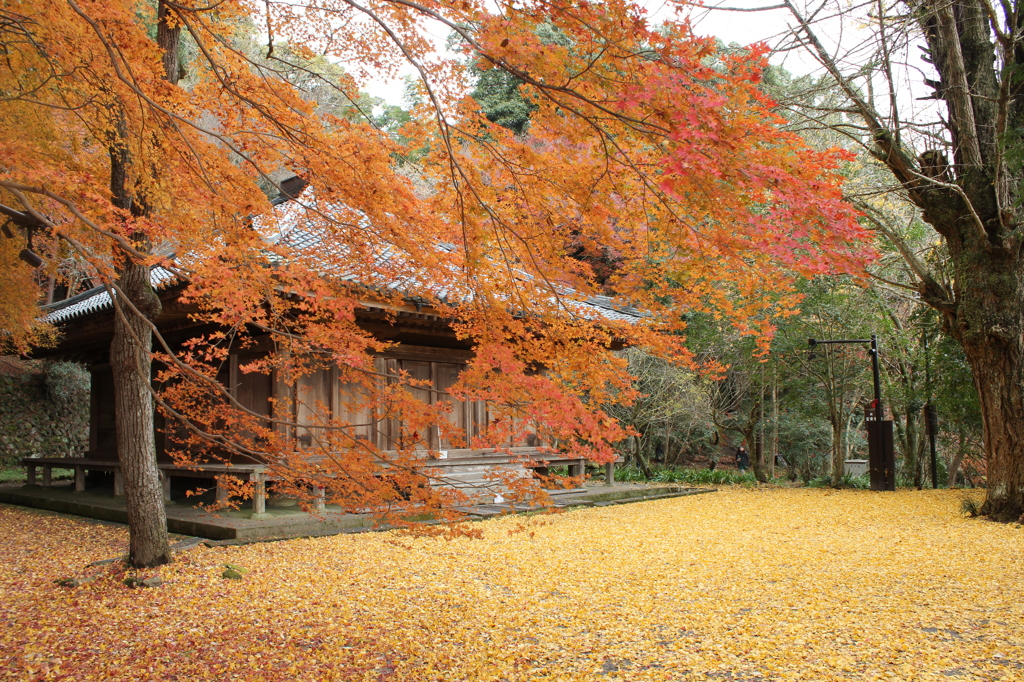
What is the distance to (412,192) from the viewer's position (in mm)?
5410

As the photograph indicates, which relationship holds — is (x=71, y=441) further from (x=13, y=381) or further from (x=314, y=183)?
(x=314, y=183)

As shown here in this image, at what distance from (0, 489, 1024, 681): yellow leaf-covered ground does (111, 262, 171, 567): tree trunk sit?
0.96 feet

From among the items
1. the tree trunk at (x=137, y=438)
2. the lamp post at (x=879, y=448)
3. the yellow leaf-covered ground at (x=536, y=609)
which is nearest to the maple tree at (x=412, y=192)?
the tree trunk at (x=137, y=438)

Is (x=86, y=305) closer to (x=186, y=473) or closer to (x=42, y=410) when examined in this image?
(x=186, y=473)

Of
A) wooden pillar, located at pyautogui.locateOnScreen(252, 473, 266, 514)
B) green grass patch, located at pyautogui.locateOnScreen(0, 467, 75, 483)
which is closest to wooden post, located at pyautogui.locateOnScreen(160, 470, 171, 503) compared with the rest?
wooden pillar, located at pyautogui.locateOnScreen(252, 473, 266, 514)

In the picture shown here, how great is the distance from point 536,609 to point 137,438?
12.3ft

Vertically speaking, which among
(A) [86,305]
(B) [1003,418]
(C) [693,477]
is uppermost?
(A) [86,305]

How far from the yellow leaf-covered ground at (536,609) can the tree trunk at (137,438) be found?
0.29 metres

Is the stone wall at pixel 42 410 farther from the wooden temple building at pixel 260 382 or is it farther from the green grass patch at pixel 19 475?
the wooden temple building at pixel 260 382

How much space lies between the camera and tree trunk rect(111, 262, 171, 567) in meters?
5.90

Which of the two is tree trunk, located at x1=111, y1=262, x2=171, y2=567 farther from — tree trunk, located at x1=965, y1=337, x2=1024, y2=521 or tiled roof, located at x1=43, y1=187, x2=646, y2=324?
tree trunk, located at x1=965, y1=337, x2=1024, y2=521

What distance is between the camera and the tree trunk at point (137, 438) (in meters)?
5.90

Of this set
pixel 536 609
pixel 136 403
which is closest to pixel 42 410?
pixel 136 403

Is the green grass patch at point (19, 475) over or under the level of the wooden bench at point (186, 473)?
under
